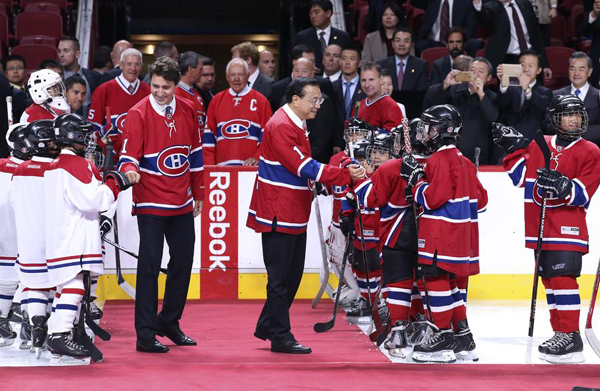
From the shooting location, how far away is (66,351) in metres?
5.54

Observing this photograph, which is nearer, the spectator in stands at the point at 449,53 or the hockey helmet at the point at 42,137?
the hockey helmet at the point at 42,137

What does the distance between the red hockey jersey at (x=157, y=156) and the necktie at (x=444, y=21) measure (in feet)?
15.3

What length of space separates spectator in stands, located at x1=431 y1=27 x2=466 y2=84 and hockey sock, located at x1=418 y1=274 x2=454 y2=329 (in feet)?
12.3

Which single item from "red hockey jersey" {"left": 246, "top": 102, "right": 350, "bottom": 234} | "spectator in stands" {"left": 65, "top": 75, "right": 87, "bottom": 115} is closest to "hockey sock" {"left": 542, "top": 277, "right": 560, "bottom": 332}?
"red hockey jersey" {"left": 246, "top": 102, "right": 350, "bottom": 234}

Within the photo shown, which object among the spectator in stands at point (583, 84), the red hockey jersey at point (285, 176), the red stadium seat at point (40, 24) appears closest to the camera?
the red hockey jersey at point (285, 176)

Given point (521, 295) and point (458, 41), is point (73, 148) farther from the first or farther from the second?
point (458, 41)

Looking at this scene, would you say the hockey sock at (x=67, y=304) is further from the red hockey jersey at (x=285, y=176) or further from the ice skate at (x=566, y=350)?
the ice skate at (x=566, y=350)

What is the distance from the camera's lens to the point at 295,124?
598cm

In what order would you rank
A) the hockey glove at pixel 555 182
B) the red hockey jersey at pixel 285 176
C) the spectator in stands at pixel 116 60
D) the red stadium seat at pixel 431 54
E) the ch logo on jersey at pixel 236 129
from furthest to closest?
the red stadium seat at pixel 431 54 < the spectator in stands at pixel 116 60 < the ch logo on jersey at pixel 236 129 < the red hockey jersey at pixel 285 176 < the hockey glove at pixel 555 182

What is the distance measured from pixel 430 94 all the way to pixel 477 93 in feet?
1.28

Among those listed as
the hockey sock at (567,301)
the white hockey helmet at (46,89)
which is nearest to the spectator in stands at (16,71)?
the white hockey helmet at (46,89)

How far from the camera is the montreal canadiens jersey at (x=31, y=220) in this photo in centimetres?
577

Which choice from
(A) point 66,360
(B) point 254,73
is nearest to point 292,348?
(A) point 66,360

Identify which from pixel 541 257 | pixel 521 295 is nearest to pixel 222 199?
pixel 521 295
